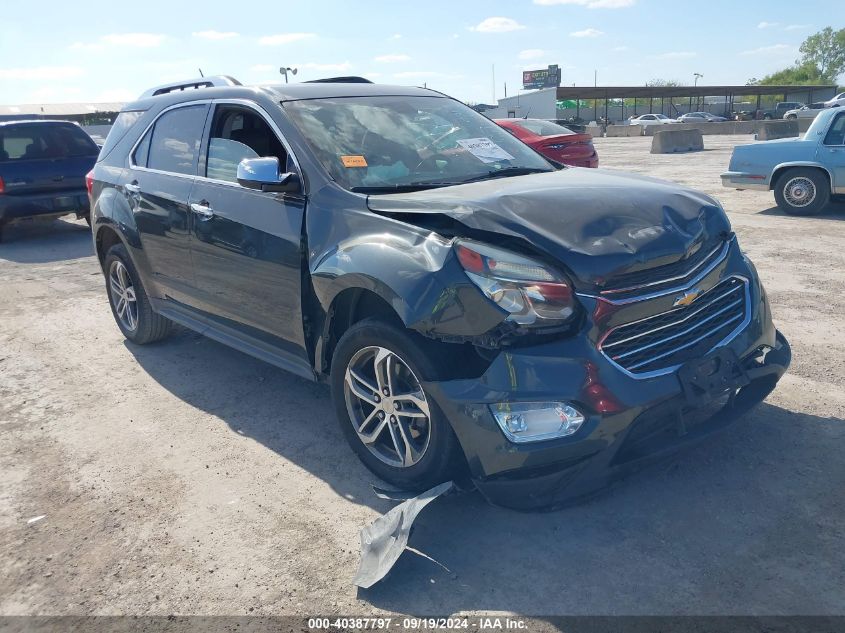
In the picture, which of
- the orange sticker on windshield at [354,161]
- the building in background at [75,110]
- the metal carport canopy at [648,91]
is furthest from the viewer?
the building in background at [75,110]

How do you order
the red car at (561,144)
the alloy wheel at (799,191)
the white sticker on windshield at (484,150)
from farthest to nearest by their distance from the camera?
the red car at (561,144) → the alloy wheel at (799,191) → the white sticker on windshield at (484,150)

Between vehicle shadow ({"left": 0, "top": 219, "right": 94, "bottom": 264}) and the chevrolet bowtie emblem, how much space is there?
922cm

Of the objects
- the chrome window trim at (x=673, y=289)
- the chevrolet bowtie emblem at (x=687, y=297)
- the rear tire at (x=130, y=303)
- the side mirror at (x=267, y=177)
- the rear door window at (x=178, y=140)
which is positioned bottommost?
the rear tire at (x=130, y=303)

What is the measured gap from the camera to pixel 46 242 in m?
11.6

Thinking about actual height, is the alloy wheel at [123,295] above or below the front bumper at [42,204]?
below

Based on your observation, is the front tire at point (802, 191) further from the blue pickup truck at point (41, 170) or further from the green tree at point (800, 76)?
the green tree at point (800, 76)

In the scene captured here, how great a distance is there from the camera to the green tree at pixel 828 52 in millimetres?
113000

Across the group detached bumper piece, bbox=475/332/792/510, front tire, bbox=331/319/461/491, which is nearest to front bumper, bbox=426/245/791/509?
detached bumper piece, bbox=475/332/792/510

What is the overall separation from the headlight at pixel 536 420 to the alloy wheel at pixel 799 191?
30.7 ft

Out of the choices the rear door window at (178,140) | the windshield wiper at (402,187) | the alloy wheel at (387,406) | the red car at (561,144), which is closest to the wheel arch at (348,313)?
the alloy wheel at (387,406)

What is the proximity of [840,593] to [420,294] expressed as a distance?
1888 millimetres

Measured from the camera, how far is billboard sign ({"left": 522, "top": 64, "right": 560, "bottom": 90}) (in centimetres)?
10606

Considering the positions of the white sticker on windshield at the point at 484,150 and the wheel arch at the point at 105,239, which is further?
the wheel arch at the point at 105,239

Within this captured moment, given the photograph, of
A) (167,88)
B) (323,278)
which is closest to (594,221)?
(323,278)
